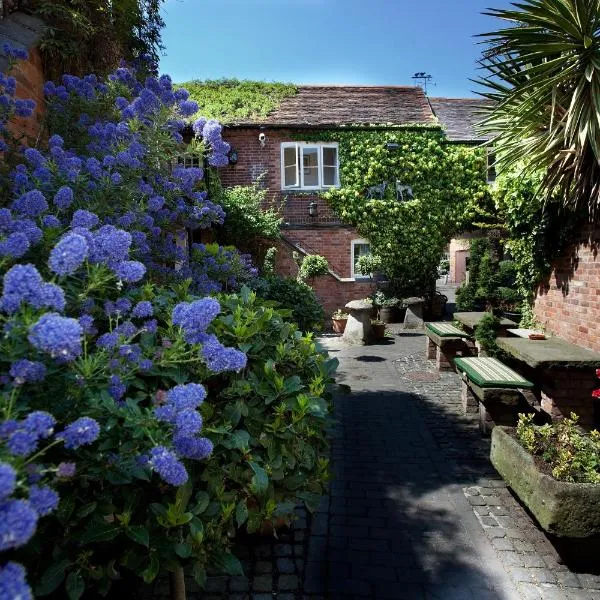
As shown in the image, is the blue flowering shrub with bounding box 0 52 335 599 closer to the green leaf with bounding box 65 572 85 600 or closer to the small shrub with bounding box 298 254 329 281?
the green leaf with bounding box 65 572 85 600

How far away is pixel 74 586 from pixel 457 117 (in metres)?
18.8

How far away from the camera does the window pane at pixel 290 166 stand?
15.2 metres

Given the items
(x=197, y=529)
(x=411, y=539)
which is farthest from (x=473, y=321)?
(x=197, y=529)

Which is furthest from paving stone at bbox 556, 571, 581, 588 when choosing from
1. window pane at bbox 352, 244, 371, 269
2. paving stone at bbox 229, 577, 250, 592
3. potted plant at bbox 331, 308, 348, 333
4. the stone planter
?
window pane at bbox 352, 244, 371, 269

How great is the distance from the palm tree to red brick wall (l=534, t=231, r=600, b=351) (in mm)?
680

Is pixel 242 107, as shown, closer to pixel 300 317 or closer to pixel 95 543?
pixel 300 317

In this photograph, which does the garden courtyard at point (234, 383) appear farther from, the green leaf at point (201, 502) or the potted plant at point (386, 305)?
the potted plant at point (386, 305)

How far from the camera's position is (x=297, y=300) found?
7871 millimetres

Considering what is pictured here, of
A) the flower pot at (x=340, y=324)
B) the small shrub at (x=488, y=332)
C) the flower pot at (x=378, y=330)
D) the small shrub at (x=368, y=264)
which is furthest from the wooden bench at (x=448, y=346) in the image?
the small shrub at (x=368, y=264)

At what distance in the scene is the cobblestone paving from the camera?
293 centimetres

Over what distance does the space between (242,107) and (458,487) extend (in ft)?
48.4

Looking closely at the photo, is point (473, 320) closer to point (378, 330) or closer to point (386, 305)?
point (378, 330)

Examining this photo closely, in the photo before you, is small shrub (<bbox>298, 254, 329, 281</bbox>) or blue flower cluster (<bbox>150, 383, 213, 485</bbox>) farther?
small shrub (<bbox>298, 254, 329, 281</bbox>)

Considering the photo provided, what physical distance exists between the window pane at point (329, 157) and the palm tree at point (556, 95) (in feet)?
29.5
